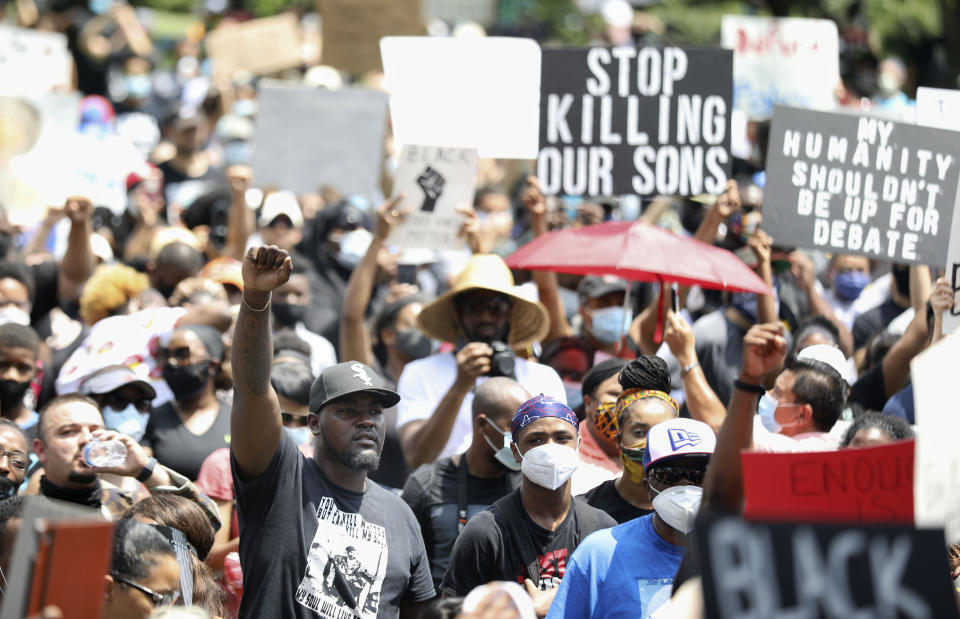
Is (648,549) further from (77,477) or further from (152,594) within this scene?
(77,477)

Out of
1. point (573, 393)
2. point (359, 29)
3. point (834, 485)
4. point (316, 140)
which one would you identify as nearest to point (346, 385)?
point (834, 485)

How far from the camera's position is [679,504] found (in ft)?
13.3

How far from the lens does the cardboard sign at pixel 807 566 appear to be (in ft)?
8.77

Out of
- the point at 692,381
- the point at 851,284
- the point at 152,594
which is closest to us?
the point at 152,594

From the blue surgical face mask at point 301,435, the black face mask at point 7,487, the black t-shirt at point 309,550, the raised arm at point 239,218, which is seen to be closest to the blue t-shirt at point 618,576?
the black t-shirt at point 309,550

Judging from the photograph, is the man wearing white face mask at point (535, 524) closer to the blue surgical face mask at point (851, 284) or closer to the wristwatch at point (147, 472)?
the wristwatch at point (147, 472)

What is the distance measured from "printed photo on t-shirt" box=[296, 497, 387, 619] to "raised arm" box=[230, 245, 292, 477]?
12.6 inches

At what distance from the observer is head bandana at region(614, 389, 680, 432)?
4906mm

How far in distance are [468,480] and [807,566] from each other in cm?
261

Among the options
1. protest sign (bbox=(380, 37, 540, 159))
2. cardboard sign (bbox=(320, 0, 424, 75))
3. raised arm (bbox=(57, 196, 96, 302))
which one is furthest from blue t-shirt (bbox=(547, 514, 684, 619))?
cardboard sign (bbox=(320, 0, 424, 75))

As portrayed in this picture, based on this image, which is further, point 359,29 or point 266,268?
point 359,29

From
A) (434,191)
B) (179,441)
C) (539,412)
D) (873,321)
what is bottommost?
(873,321)

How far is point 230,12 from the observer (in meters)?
24.7

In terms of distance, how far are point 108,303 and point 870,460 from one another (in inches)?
196
